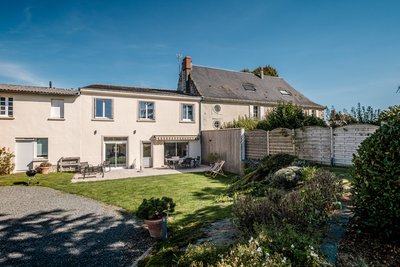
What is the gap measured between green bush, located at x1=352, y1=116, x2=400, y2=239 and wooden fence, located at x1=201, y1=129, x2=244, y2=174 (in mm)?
12562

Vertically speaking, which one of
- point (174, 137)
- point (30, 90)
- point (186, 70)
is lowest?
point (174, 137)

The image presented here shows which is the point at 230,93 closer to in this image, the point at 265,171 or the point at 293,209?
the point at 265,171

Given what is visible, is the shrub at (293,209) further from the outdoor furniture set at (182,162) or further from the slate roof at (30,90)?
the slate roof at (30,90)

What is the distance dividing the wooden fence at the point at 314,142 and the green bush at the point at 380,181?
8834 mm

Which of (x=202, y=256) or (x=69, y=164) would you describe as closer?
(x=202, y=256)

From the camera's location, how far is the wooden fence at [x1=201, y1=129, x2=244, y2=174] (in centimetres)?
1680

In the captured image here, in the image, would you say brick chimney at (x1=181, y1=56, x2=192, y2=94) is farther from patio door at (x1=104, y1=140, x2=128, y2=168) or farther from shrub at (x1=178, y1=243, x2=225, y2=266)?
shrub at (x1=178, y1=243, x2=225, y2=266)

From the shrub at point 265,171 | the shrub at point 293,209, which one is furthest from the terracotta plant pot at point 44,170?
the shrub at point 293,209

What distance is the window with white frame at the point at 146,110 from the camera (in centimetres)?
2139

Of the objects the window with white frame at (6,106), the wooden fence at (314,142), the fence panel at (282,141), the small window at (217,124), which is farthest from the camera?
the small window at (217,124)

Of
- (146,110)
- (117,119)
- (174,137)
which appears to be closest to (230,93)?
(174,137)

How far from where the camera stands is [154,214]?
239 inches

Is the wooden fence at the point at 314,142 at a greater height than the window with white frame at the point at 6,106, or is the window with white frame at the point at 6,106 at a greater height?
the window with white frame at the point at 6,106

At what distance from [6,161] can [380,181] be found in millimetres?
21973
